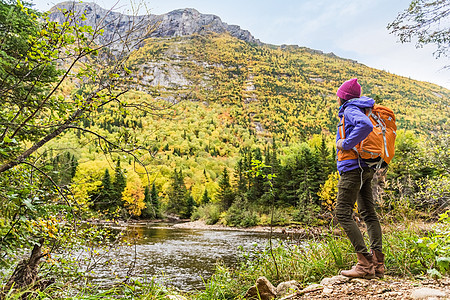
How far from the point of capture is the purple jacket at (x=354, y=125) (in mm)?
2539

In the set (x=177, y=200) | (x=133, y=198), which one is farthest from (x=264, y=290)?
(x=177, y=200)

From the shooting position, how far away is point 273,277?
3.82 metres

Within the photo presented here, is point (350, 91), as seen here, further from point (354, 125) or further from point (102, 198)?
point (102, 198)

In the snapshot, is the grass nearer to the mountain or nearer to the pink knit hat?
the mountain

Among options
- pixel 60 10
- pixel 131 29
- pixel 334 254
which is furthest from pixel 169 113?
pixel 334 254

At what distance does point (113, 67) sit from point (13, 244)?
243 centimetres

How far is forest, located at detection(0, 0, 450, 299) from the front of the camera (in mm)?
2715

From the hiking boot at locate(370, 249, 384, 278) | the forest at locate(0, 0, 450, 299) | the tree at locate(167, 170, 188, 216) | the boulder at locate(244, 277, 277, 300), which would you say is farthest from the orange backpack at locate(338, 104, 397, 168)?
the tree at locate(167, 170, 188, 216)

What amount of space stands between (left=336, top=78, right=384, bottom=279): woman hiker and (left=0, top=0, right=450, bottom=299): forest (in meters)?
0.51

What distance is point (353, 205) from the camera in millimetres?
2805

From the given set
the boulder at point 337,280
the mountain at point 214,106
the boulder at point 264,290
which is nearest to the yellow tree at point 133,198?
the mountain at point 214,106

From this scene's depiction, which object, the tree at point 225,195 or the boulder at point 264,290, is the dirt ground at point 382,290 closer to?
the boulder at point 264,290

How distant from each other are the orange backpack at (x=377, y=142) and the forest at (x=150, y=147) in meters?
0.66

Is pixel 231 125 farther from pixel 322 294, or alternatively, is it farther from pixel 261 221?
pixel 322 294
